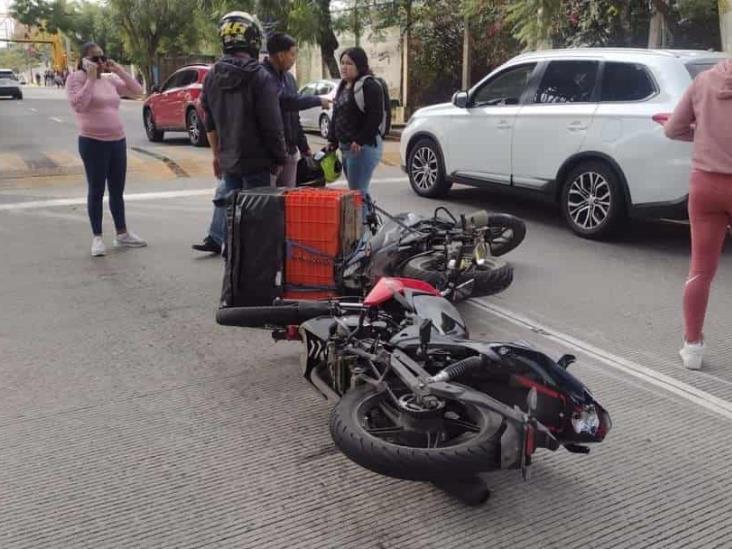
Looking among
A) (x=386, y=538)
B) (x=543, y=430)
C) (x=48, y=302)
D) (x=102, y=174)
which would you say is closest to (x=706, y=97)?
(x=543, y=430)

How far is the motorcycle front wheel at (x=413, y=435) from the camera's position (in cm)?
268

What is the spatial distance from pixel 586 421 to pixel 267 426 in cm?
151

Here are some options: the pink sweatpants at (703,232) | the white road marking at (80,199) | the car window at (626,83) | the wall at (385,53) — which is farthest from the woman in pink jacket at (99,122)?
the wall at (385,53)

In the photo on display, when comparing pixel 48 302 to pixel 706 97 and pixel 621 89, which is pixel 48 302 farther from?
pixel 621 89

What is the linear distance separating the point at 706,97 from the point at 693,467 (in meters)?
2.01

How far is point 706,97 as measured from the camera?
4.16 m

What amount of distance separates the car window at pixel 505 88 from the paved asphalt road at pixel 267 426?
240 cm

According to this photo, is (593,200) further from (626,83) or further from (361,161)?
(361,161)

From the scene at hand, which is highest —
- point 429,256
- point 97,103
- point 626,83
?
point 626,83

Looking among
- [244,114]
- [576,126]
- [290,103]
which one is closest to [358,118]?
[290,103]

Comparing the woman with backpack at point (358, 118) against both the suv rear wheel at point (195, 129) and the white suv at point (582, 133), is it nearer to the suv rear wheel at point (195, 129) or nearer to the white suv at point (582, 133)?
the white suv at point (582, 133)

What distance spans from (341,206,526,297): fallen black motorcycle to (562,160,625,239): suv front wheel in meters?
2.17

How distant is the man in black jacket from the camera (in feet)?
19.7

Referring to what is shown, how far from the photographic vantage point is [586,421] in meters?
2.98
